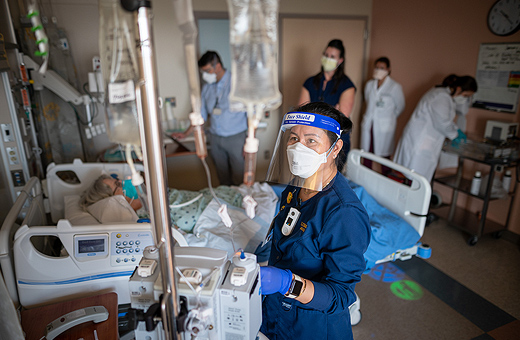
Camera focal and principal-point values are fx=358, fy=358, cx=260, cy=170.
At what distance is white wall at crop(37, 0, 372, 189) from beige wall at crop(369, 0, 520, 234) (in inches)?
20.2

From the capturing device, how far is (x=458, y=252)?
3.03 meters

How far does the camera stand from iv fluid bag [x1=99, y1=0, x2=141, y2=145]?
Answer: 0.81 meters

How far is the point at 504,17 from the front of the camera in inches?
121

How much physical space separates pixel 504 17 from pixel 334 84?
1.54 meters

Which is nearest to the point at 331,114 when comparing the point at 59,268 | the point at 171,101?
the point at 59,268

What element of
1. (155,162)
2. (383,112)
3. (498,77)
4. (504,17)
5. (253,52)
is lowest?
(383,112)

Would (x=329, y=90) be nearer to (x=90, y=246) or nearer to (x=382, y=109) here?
(x=382, y=109)

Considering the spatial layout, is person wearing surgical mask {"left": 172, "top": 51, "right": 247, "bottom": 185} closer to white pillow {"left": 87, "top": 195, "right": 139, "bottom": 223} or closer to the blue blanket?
white pillow {"left": 87, "top": 195, "right": 139, "bottom": 223}

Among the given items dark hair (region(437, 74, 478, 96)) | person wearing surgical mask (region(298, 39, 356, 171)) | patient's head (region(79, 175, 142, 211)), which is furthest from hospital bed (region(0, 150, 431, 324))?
dark hair (region(437, 74, 478, 96))

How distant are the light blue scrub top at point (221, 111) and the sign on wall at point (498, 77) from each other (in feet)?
7.33

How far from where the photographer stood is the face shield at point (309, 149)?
1.26 m

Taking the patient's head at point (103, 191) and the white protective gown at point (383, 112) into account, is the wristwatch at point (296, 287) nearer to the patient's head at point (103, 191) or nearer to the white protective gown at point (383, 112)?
the patient's head at point (103, 191)

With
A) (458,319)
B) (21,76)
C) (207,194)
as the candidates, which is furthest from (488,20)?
(21,76)

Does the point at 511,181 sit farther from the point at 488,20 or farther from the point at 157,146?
the point at 157,146
